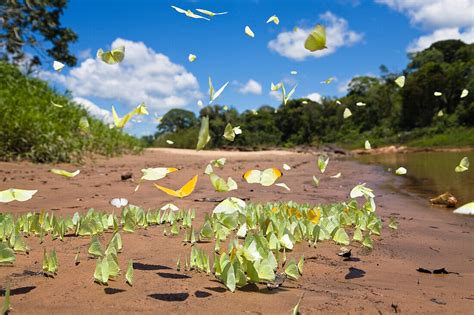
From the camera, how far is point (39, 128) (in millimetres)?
8000

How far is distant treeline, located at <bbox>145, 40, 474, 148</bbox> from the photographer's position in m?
38.0

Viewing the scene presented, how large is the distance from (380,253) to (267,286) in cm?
105

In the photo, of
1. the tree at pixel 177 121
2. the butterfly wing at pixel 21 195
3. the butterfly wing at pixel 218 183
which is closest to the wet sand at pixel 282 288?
the butterfly wing at pixel 21 195

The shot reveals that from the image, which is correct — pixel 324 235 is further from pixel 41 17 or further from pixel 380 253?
pixel 41 17

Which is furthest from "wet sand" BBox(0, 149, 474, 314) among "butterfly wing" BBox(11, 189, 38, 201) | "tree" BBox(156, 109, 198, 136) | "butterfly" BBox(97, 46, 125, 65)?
"tree" BBox(156, 109, 198, 136)

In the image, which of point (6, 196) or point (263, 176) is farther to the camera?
point (263, 176)

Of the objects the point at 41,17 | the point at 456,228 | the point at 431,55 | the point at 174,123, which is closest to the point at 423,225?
the point at 456,228

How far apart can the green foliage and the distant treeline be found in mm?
17199

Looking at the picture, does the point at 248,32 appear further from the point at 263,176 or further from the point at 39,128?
the point at 39,128

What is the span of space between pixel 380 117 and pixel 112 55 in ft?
180

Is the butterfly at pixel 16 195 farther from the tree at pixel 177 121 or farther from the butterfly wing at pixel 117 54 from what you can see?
the tree at pixel 177 121

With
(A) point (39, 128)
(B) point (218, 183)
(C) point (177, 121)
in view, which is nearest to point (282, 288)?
(B) point (218, 183)

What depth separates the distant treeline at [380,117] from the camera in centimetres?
3800

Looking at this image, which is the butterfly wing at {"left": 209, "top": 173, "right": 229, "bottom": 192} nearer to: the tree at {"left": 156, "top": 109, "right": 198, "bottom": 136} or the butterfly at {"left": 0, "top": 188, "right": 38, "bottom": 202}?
the butterfly at {"left": 0, "top": 188, "right": 38, "bottom": 202}
